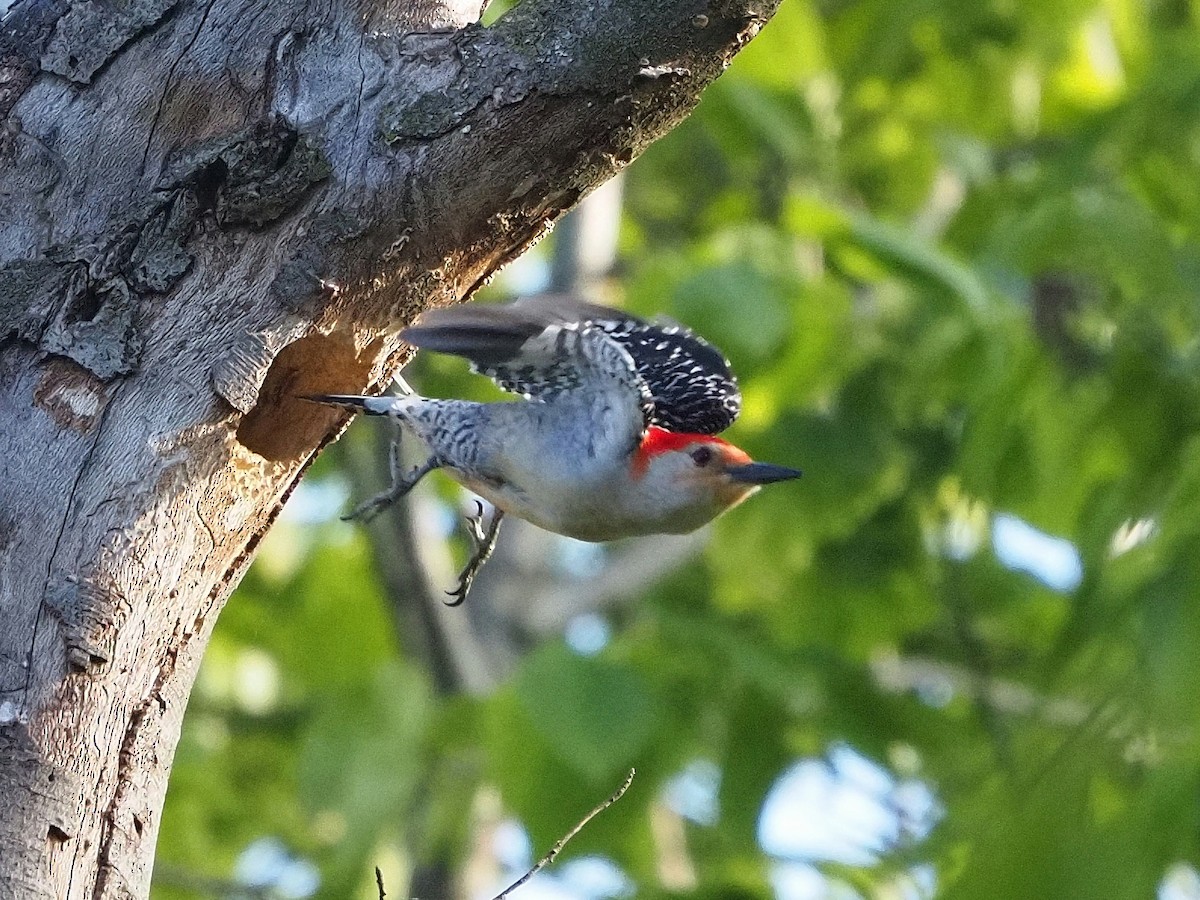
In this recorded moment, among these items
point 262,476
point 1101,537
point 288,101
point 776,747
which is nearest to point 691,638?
point 776,747

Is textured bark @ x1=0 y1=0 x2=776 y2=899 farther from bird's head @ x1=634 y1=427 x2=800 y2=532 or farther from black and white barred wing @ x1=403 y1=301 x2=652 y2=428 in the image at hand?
bird's head @ x1=634 y1=427 x2=800 y2=532

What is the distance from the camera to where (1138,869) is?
3.54 m

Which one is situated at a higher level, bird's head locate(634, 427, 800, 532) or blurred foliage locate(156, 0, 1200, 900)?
blurred foliage locate(156, 0, 1200, 900)

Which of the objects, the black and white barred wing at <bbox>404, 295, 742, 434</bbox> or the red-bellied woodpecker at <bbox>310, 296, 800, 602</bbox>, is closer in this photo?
the black and white barred wing at <bbox>404, 295, 742, 434</bbox>

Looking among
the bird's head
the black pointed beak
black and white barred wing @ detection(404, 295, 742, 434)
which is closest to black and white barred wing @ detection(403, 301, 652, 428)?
black and white barred wing @ detection(404, 295, 742, 434)

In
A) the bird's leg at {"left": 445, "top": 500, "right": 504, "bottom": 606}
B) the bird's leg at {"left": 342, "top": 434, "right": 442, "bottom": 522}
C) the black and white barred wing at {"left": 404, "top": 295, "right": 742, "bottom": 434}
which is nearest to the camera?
the black and white barred wing at {"left": 404, "top": 295, "right": 742, "bottom": 434}

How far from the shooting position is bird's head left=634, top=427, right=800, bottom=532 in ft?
12.8

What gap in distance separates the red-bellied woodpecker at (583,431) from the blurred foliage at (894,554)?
1135mm

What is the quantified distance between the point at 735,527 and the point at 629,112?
3979 millimetres

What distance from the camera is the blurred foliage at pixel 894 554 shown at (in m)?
4.39

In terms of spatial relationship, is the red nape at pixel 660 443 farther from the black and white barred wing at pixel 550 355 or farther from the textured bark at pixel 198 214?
the textured bark at pixel 198 214

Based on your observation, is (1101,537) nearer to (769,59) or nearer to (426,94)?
(769,59)

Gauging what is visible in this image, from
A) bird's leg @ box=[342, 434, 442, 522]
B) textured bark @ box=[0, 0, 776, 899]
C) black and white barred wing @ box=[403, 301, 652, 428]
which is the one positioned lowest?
textured bark @ box=[0, 0, 776, 899]

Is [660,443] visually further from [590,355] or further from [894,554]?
[894,554]
